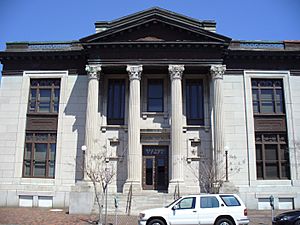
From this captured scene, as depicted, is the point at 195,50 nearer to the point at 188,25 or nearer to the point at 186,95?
the point at 188,25

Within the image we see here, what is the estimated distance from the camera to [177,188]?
23.2m

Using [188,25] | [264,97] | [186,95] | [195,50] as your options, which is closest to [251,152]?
[264,97]

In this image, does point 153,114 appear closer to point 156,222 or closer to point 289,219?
point 156,222

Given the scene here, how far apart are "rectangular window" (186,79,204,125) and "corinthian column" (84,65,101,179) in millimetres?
7723

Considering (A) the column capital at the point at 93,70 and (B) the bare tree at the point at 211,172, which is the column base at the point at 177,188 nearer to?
(B) the bare tree at the point at 211,172

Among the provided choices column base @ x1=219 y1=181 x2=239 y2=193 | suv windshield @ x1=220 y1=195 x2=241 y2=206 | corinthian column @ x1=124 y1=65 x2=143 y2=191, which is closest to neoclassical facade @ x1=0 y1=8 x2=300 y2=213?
corinthian column @ x1=124 y1=65 x2=143 y2=191

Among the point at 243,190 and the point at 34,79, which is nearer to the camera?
the point at 243,190

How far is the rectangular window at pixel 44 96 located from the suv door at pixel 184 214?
16503 mm

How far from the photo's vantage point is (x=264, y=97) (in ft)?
89.8

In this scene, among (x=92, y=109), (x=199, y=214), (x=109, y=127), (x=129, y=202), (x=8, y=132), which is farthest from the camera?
(x=8, y=132)

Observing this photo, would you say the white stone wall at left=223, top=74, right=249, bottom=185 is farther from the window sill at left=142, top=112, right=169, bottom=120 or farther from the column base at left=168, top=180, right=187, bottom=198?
the window sill at left=142, top=112, right=169, bottom=120

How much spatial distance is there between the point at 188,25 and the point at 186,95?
5.82 meters

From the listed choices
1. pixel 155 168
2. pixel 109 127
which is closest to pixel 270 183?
pixel 155 168

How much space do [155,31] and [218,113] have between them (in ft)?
27.3
